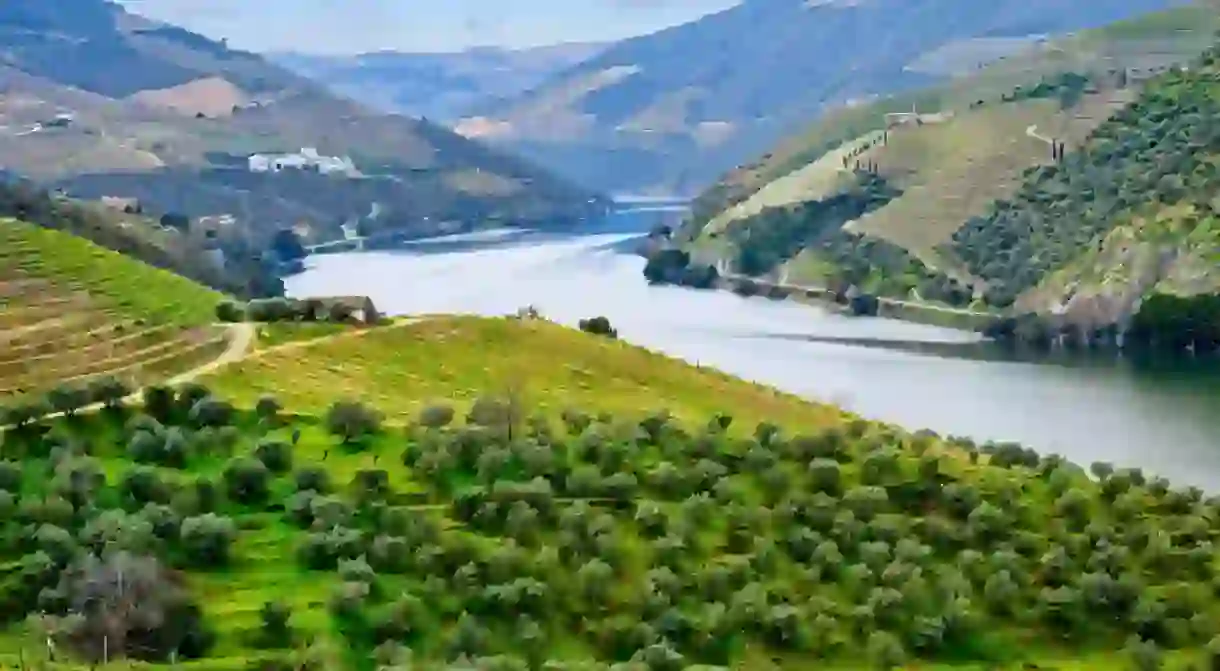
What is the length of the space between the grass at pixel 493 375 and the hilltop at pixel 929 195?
7397 centimetres

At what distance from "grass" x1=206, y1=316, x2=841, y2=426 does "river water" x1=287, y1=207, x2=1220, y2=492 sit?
18626mm

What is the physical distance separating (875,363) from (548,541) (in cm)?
6499

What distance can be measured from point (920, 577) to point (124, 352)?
23.5 meters

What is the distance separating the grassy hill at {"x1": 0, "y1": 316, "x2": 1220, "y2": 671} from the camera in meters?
33.3

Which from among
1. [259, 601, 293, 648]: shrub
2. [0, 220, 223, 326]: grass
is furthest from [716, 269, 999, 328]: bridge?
[259, 601, 293, 648]: shrub

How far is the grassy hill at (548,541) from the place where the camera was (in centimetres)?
3334

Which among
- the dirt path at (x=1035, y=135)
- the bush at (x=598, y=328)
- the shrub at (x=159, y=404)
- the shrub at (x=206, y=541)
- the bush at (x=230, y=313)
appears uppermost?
the dirt path at (x=1035, y=135)

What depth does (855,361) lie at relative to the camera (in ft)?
335

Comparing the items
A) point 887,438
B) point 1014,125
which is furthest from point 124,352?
point 1014,125

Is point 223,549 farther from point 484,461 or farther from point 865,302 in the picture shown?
point 865,302

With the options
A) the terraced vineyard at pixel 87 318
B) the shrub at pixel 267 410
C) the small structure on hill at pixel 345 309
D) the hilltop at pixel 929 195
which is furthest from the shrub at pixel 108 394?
the hilltop at pixel 929 195

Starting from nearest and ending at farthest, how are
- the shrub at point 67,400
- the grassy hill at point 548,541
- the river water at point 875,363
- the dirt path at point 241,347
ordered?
the grassy hill at point 548,541, the shrub at point 67,400, the dirt path at point 241,347, the river water at point 875,363

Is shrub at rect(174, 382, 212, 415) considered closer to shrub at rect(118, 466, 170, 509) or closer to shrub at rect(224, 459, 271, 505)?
shrub at rect(224, 459, 271, 505)

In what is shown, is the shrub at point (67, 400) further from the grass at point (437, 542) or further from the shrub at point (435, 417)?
the shrub at point (435, 417)
